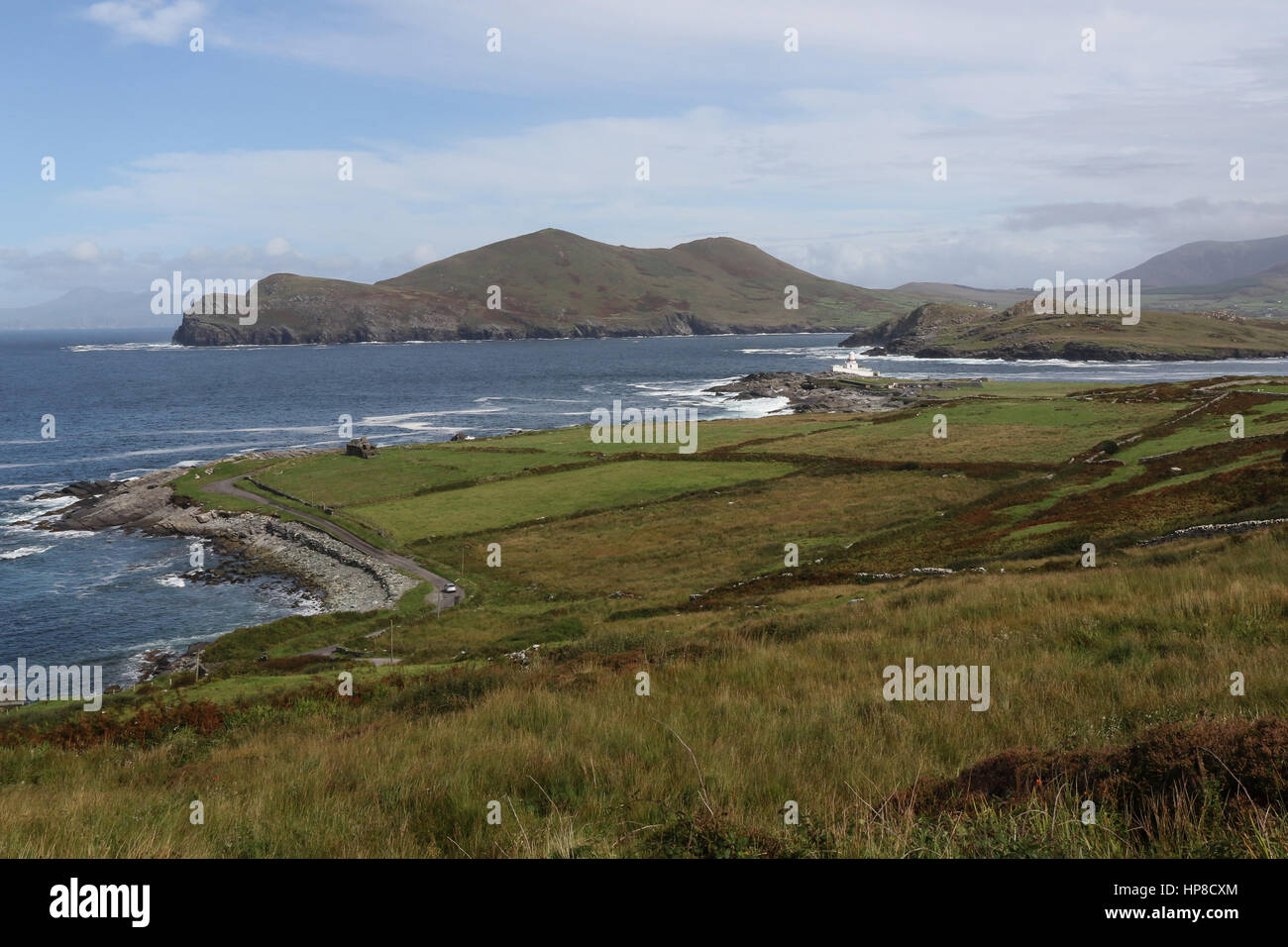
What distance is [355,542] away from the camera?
50.8 m

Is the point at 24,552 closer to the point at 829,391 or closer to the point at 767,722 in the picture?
the point at 767,722

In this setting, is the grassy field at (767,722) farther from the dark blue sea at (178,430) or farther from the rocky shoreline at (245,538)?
the dark blue sea at (178,430)

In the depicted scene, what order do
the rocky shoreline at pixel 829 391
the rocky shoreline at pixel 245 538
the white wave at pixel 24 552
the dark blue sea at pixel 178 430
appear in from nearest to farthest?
1. the dark blue sea at pixel 178 430
2. the rocky shoreline at pixel 245 538
3. the white wave at pixel 24 552
4. the rocky shoreline at pixel 829 391

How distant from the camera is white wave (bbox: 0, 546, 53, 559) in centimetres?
5294

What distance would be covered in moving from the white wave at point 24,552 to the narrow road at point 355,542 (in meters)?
13.0

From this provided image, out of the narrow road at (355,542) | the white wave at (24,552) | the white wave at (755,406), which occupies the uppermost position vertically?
the white wave at (755,406)

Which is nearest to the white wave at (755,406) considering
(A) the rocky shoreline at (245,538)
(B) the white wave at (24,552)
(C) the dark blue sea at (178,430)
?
(C) the dark blue sea at (178,430)

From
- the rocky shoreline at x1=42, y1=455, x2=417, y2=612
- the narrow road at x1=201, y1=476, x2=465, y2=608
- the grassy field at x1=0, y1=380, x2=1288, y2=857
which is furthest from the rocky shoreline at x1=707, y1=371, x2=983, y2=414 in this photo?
the grassy field at x1=0, y1=380, x2=1288, y2=857

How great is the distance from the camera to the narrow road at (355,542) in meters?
41.4

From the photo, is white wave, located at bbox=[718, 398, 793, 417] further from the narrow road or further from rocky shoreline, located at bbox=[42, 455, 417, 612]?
rocky shoreline, located at bbox=[42, 455, 417, 612]

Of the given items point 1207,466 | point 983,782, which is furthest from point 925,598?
point 1207,466

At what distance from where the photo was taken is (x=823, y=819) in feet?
19.8
